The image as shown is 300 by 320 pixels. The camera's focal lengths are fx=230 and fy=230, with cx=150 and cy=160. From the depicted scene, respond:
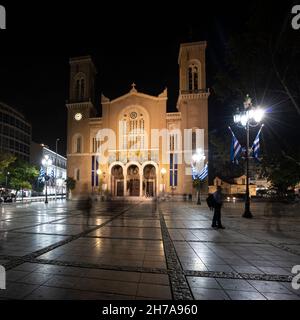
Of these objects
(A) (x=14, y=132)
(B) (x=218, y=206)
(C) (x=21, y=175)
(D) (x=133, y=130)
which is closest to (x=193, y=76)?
(D) (x=133, y=130)

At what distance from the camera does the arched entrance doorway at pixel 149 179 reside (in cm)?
4138

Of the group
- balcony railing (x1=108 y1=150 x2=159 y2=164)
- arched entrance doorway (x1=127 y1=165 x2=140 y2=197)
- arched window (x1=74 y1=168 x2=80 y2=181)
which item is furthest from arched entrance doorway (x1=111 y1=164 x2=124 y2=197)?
arched window (x1=74 y1=168 x2=80 y2=181)

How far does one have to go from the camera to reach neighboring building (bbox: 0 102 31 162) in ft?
203

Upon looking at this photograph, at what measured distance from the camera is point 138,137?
42.6m

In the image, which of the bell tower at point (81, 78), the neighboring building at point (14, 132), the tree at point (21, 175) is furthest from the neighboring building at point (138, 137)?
the neighboring building at point (14, 132)

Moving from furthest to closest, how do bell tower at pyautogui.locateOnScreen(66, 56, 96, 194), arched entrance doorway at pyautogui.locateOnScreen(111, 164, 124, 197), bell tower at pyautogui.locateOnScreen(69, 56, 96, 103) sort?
bell tower at pyautogui.locateOnScreen(69, 56, 96, 103) → bell tower at pyautogui.locateOnScreen(66, 56, 96, 194) → arched entrance doorway at pyautogui.locateOnScreen(111, 164, 124, 197)

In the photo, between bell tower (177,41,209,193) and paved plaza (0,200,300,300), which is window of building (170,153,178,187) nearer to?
bell tower (177,41,209,193)

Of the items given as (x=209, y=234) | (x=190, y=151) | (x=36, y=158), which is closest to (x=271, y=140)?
(x=209, y=234)

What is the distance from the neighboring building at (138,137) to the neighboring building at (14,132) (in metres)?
28.2

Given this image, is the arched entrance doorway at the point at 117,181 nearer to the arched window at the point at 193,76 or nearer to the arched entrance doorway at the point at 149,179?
the arched entrance doorway at the point at 149,179
